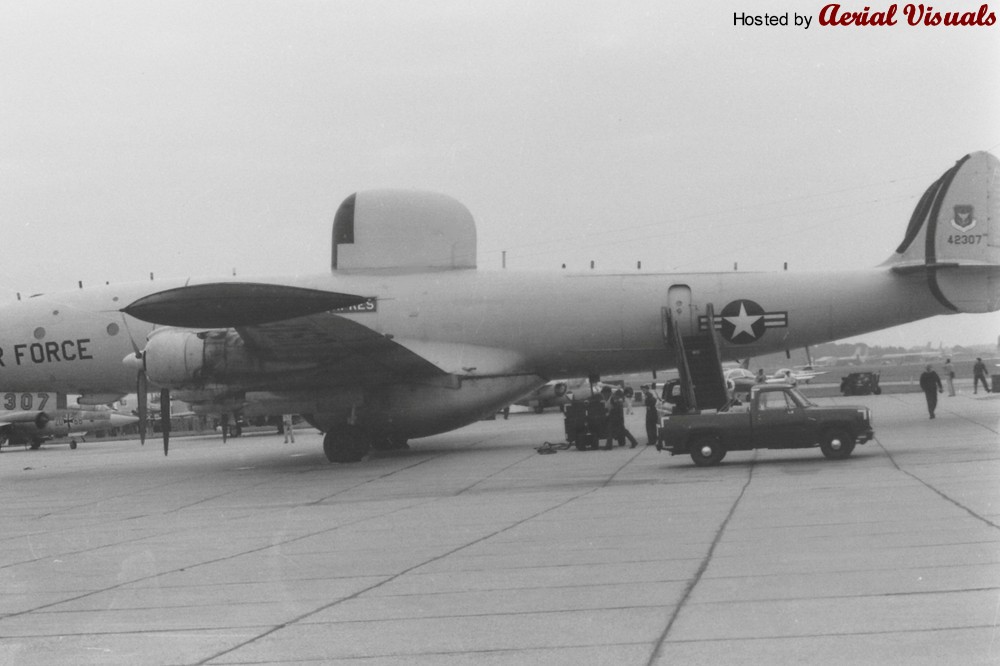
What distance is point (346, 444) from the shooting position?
82.8 feet

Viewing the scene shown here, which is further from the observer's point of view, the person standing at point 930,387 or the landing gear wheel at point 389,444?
the person standing at point 930,387

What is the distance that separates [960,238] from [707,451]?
32.4 feet

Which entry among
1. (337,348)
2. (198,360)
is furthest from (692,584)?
(198,360)

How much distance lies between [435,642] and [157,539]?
302 inches

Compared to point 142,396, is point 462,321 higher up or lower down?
higher up

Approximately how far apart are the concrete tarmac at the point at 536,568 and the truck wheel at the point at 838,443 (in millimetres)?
215

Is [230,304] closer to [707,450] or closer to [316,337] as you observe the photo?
[316,337]

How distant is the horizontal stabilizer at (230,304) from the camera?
2019 cm

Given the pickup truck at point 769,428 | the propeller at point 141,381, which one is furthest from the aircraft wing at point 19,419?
the pickup truck at point 769,428

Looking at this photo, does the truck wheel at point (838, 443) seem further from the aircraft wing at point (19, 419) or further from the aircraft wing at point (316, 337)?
the aircraft wing at point (19, 419)

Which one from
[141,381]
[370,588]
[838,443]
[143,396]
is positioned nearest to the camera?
[370,588]

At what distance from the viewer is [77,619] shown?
864cm

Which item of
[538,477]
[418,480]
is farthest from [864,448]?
[418,480]

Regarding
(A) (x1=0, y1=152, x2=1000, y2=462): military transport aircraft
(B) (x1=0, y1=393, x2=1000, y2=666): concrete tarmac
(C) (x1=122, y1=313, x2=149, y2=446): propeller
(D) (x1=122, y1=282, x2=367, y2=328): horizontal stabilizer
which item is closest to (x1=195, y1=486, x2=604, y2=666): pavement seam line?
(B) (x1=0, y1=393, x2=1000, y2=666): concrete tarmac
